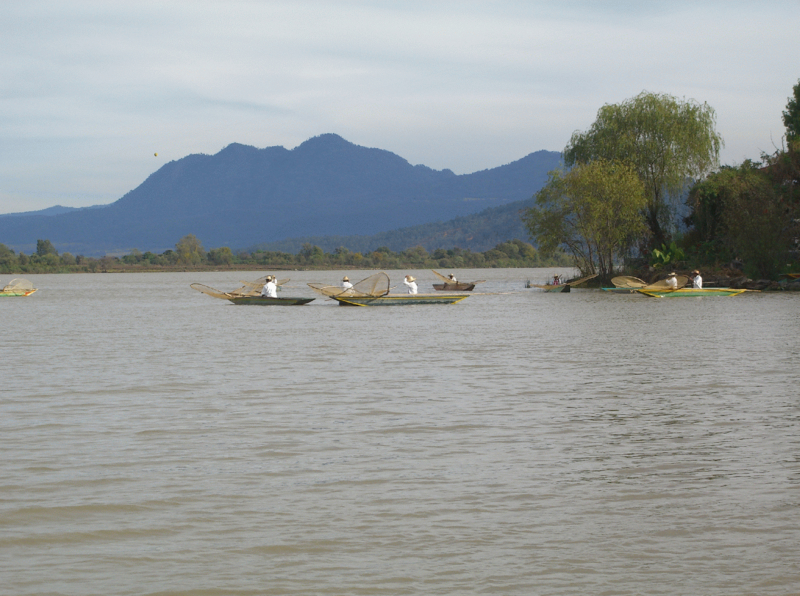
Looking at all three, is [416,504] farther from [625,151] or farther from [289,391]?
[625,151]

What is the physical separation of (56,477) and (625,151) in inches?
1868

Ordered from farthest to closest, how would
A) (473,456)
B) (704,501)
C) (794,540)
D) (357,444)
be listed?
(357,444), (473,456), (704,501), (794,540)

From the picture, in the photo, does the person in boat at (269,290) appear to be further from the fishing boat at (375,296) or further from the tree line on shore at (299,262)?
the tree line on shore at (299,262)

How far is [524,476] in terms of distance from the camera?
802cm

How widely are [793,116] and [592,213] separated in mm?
13299

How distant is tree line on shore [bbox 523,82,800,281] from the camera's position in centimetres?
4666

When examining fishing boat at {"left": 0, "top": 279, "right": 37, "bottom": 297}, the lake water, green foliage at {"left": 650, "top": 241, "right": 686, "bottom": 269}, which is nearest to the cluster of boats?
green foliage at {"left": 650, "top": 241, "right": 686, "bottom": 269}

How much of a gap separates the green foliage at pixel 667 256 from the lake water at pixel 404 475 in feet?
104

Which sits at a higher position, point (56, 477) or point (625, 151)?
point (625, 151)

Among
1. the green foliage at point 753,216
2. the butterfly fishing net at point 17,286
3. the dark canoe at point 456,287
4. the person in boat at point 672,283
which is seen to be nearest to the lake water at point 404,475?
the person in boat at point 672,283

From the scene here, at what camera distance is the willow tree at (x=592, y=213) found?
4891 cm

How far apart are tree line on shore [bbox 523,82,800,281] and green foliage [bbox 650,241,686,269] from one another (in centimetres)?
6

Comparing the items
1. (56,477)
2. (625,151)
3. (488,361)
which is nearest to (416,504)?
(56,477)

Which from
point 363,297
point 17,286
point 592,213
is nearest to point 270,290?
point 363,297
